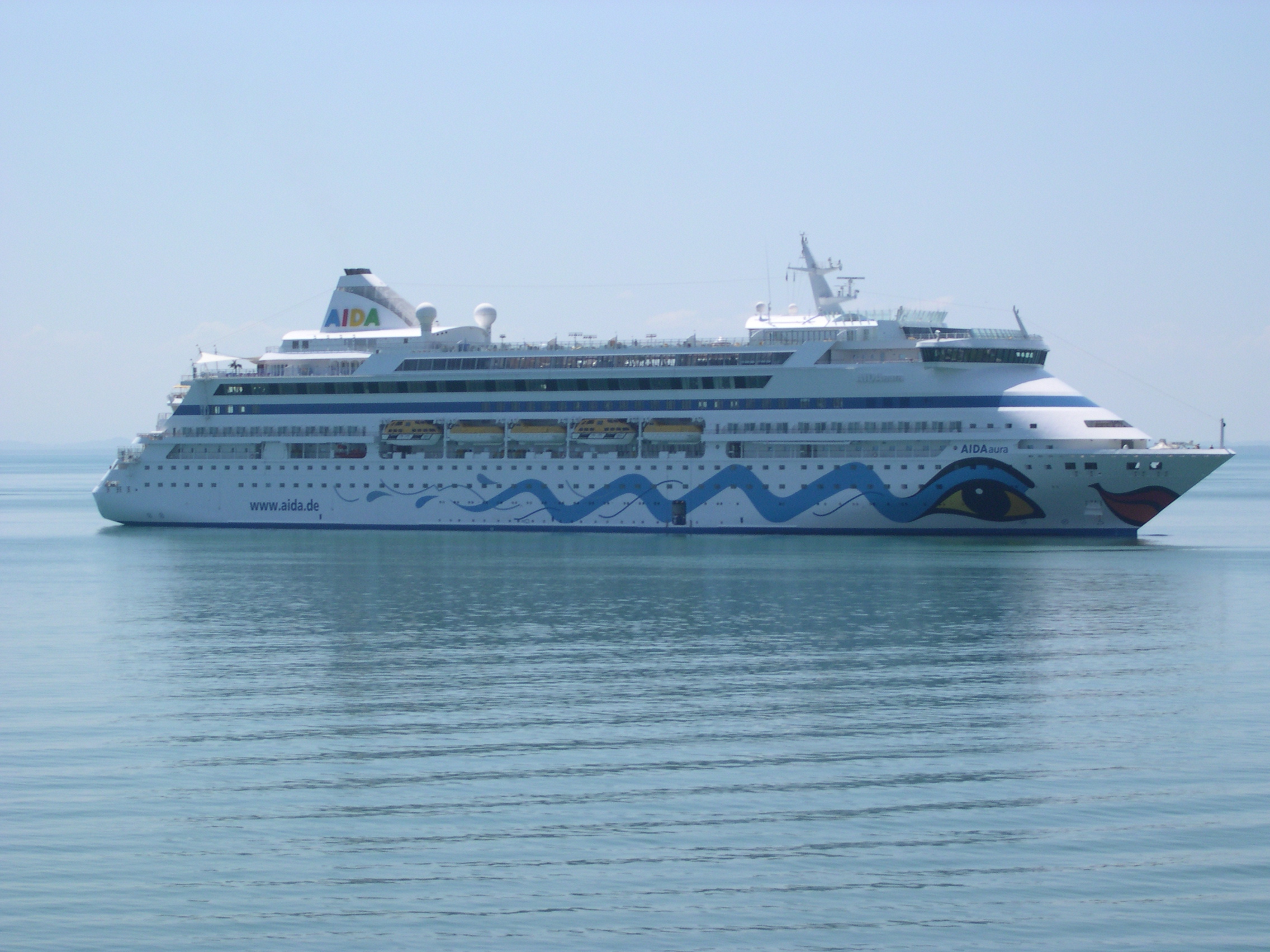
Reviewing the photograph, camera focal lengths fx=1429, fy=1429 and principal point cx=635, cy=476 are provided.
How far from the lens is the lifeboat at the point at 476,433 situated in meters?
69.1

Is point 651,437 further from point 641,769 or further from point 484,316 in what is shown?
point 641,769

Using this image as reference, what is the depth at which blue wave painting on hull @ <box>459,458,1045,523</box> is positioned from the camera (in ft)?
199

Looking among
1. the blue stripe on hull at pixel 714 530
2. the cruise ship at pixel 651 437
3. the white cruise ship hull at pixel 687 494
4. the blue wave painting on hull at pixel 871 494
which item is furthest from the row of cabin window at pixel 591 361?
the blue stripe on hull at pixel 714 530

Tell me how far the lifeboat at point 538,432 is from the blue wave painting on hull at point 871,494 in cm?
315

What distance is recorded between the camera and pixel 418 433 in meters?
70.0

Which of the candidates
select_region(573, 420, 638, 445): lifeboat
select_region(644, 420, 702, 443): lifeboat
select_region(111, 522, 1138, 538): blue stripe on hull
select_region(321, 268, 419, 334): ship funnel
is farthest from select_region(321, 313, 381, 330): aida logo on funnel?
select_region(644, 420, 702, 443): lifeboat

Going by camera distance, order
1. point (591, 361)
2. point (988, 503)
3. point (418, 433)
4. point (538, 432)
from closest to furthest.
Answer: point (988, 503)
point (538, 432)
point (591, 361)
point (418, 433)

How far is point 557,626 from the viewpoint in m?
38.1

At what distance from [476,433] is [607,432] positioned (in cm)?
674

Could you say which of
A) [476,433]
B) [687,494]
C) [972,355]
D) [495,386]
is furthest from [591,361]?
[972,355]

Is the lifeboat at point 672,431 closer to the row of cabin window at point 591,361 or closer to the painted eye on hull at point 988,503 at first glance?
the row of cabin window at point 591,361

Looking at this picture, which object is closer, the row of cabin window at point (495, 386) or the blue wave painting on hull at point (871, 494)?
the blue wave painting on hull at point (871, 494)

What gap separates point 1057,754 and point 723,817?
6.74 meters

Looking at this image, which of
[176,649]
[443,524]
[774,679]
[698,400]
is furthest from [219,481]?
[774,679]
